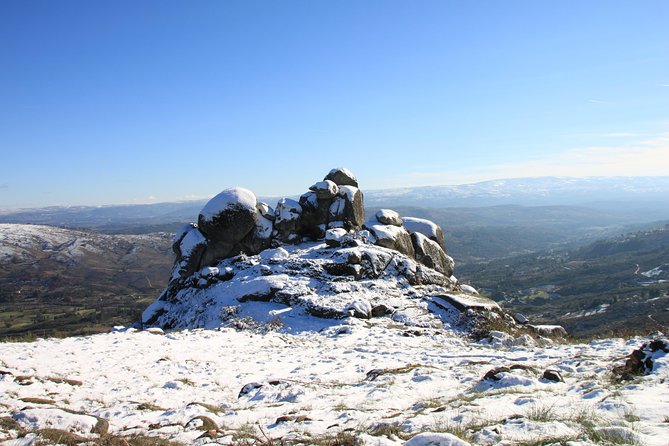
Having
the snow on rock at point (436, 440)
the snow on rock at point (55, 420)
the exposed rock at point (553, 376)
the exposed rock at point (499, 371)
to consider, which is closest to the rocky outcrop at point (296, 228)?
the exposed rock at point (499, 371)

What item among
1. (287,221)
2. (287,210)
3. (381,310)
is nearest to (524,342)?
(381,310)

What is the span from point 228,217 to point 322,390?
22.3 meters

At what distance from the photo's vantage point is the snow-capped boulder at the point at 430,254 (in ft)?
111

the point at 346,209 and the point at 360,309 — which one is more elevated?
the point at 346,209

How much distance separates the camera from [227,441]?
721cm

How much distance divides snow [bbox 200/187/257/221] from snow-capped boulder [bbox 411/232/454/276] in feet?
47.7

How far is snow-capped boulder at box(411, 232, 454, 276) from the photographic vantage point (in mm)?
33969

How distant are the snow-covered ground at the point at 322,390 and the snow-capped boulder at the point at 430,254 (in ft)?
49.8

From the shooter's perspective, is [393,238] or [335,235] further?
[393,238]

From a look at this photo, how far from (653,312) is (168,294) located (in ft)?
375

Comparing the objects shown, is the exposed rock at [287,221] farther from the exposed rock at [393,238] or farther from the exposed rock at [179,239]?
the exposed rock at [179,239]

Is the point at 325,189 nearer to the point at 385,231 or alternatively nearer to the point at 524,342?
the point at 385,231

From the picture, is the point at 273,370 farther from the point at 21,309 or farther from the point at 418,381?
the point at 21,309

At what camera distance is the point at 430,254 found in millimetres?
34625
